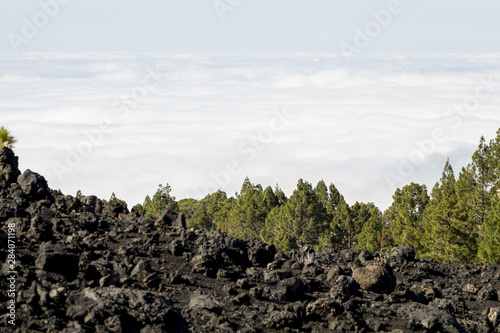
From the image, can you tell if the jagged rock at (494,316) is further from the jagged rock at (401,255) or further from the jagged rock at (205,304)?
the jagged rock at (205,304)

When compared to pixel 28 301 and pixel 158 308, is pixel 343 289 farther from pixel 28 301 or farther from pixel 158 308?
pixel 28 301

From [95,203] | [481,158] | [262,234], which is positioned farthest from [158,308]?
[262,234]

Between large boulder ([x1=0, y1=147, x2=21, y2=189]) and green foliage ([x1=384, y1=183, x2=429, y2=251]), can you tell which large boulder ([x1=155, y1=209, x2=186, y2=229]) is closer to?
large boulder ([x1=0, y1=147, x2=21, y2=189])

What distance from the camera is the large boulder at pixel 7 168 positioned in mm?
26734

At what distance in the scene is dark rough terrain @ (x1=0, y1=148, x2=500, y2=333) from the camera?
1636cm

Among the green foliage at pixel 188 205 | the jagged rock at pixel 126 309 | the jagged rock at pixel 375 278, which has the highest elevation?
the green foliage at pixel 188 205

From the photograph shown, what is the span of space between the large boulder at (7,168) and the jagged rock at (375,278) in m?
16.6

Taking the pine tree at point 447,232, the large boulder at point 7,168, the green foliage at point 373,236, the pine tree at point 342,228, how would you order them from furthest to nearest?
the pine tree at point 342,228, the green foliage at point 373,236, the pine tree at point 447,232, the large boulder at point 7,168

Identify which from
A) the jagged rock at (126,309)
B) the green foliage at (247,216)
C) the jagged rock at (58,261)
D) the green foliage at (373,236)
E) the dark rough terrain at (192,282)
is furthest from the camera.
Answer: the green foliage at (247,216)

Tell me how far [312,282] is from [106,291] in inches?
326

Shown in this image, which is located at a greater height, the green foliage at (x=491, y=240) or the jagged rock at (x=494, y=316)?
the green foliage at (x=491, y=240)

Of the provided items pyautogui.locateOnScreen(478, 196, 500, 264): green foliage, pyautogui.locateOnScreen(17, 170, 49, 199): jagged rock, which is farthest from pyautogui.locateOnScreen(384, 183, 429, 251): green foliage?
pyautogui.locateOnScreen(17, 170, 49, 199): jagged rock

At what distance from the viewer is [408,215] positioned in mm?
64125

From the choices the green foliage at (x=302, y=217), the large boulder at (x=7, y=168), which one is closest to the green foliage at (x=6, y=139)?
the large boulder at (x=7, y=168)
